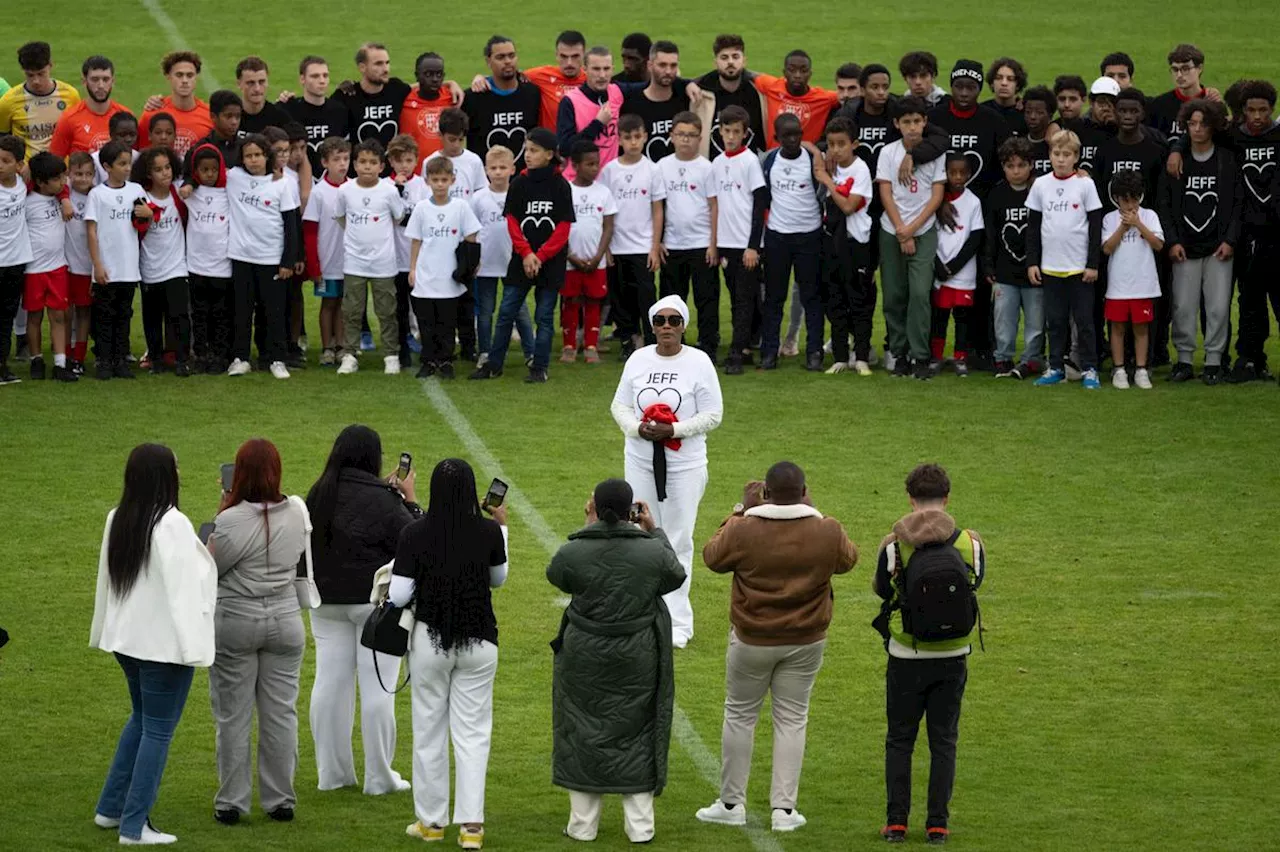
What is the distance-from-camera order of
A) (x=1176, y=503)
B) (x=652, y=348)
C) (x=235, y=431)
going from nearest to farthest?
(x=652, y=348) < (x=1176, y=503) < (x=235, y=431)

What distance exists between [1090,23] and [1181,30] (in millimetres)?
1405

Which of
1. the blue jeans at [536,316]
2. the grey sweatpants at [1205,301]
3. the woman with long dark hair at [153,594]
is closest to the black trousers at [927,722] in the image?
Answer: the woman with long dark hair at [153,594]

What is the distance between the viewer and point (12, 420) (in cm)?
1516

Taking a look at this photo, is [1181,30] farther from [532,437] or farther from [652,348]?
[652,348]

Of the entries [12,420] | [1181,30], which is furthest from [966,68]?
[1181,30]

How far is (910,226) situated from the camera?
16.3 m

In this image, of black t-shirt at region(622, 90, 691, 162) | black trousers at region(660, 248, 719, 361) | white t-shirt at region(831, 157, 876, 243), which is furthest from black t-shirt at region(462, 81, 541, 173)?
→ white t-shirt at region(831, 157, 876, 243)

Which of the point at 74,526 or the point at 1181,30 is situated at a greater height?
the point at 1181,30

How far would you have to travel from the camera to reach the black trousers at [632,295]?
16844 mm

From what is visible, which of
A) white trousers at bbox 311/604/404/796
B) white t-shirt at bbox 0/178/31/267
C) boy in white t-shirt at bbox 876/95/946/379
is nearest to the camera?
white trousers at bbox 311/604/404/796

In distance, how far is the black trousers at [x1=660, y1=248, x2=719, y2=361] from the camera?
16.8 m

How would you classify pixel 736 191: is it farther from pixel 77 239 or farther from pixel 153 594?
pixel 153 594

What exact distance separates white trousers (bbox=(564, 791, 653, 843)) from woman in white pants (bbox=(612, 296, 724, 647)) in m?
2.12

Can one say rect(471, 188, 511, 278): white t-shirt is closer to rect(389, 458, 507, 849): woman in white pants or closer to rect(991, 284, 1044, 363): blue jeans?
rect(991, 284, 1044, 363): blue jeans
